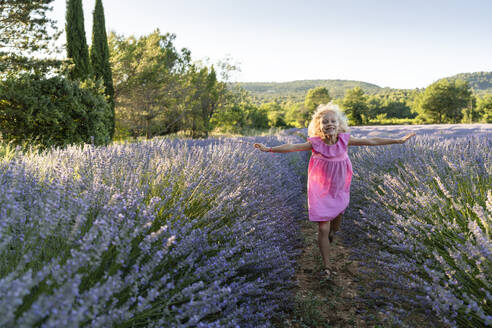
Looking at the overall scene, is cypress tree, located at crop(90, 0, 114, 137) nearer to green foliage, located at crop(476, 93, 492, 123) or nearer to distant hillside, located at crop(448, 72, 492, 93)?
green foliage, located at crop(476, 93, 492, 123)

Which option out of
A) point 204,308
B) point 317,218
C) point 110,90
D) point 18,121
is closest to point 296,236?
point 317,218

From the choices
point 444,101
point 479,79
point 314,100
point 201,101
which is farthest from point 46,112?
point 479,79

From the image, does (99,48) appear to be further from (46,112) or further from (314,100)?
(314,100)

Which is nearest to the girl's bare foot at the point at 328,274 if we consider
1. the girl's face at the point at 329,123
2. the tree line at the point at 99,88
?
the girl's face at the point at 329,123

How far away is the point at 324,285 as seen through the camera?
263cm

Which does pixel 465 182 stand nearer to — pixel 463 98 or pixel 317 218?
pixel 317 218

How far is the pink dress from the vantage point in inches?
115

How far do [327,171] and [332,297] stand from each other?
1.16m

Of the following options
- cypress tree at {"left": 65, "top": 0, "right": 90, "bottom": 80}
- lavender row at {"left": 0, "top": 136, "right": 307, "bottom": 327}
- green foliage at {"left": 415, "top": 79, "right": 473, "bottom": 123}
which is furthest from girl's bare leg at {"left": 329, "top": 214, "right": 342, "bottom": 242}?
green foliage at {"left": 415, "top": 79, "right": 473, "bottom": 123}

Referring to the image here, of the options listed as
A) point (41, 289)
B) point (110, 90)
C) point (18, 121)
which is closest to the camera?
point (41, 289)

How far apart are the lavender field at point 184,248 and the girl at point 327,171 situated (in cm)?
37

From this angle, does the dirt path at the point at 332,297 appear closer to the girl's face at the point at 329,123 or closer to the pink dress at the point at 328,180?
the pink dress at the point at 328,180

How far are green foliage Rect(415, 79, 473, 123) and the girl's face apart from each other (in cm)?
5643

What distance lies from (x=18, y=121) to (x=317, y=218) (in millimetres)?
7406
